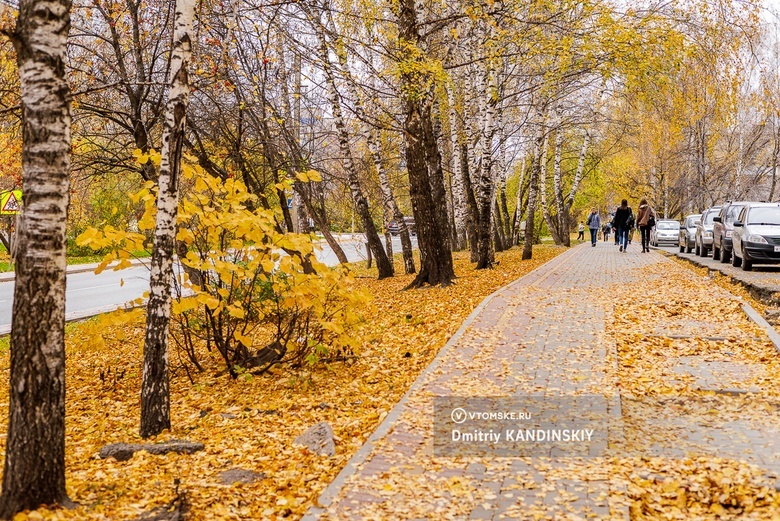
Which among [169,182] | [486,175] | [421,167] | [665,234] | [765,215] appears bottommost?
[665,234]

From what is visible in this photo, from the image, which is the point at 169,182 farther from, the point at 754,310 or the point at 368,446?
the point at 754,310

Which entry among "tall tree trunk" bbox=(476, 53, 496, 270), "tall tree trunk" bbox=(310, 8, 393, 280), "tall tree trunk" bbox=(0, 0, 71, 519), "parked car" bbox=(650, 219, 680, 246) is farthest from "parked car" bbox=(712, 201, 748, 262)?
"tall tree trunk" bbox=(0, 0, 71, 519)

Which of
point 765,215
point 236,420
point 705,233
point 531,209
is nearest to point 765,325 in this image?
point 236,420

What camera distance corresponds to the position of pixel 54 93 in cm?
452

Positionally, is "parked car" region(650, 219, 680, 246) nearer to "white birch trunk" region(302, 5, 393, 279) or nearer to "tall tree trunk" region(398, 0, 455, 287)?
"white birch trunk" region(302, 5, 393, 279)

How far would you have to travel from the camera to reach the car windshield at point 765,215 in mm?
18617

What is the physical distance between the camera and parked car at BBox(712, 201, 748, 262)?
21328mm

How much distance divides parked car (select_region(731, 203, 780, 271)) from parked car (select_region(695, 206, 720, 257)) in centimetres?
598

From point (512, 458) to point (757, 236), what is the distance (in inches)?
593

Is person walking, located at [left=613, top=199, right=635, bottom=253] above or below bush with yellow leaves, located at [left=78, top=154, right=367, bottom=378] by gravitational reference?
above

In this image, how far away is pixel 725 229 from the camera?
848 inches

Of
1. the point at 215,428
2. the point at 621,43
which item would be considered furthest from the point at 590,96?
the point at 215,428

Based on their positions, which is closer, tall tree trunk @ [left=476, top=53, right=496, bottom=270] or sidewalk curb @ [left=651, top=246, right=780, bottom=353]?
sidewalk curb @ [left=651, top=246, right=780, bottom=353]

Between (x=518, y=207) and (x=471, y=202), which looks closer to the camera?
(x=471, y=202)
